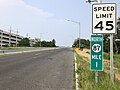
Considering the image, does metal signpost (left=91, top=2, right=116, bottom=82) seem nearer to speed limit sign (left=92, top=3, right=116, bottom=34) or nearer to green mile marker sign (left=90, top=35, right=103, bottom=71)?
speed limit sign (left=92, top=3, right=116, bottom=34)

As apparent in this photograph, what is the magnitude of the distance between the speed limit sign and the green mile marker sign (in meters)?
0.51

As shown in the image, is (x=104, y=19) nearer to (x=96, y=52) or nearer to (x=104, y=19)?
(x=104, y=19)

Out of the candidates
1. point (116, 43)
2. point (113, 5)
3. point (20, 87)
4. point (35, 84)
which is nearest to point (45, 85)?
point (35, 84)

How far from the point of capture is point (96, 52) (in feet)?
34.0

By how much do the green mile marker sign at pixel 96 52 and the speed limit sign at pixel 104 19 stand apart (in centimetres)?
51

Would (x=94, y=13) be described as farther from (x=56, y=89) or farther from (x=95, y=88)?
(x=56, y=89)

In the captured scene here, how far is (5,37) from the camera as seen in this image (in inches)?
7421

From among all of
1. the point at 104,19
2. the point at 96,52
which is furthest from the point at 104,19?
the point at 96,52

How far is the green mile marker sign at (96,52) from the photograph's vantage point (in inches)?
406

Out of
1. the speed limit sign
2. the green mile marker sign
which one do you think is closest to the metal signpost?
the speed limit sign

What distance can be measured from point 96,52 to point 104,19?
48.5 inches

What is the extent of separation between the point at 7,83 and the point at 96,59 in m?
4.42

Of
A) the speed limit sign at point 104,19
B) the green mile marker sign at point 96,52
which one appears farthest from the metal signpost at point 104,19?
the green mile marker sign at point 96,52

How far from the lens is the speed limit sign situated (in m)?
9.80
